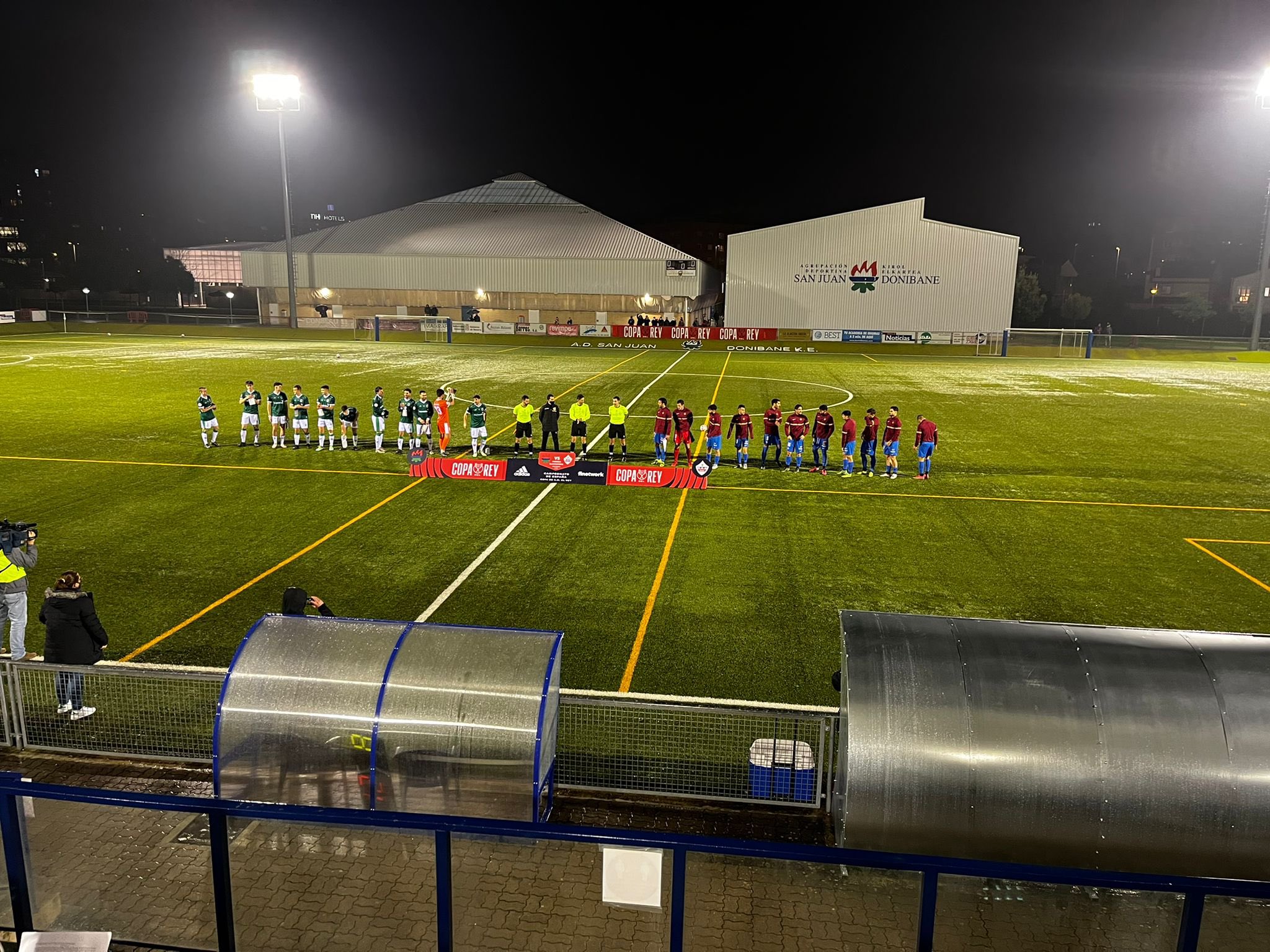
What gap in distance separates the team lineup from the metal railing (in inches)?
493

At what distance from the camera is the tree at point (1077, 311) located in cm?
9862

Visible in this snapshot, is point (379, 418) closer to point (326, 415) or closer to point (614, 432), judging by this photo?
point (326, 415)

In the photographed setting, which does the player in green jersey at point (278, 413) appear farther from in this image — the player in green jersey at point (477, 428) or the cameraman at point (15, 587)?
the cameraman at point (15, 587)

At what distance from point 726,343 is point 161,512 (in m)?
56.3

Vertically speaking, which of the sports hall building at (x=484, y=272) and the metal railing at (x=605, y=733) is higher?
the sports hall building at (x=484, y=272)

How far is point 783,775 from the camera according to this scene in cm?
825

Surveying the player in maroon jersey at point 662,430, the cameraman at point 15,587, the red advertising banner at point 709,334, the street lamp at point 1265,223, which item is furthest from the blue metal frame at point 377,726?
the street lamp at point 1265,223

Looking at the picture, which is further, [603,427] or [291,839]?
[603,427]

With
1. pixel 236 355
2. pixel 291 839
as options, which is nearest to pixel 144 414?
pixel 236 355

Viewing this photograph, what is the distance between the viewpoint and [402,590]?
46.0 ft

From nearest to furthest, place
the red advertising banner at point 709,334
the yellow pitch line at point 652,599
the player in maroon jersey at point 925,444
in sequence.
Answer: the yellow pitch line at point 652,599 < the player in maroon jersey at point 925,444 < the red advertising banner at point 709,334

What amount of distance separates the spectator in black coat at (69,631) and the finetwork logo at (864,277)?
2759 inches

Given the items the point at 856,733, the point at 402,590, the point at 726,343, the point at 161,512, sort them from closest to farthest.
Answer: the point at 856,733 < the point at 402,590 < the point at 161,512 < the point at 726,343

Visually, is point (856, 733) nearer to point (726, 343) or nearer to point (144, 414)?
point (144, 414)
